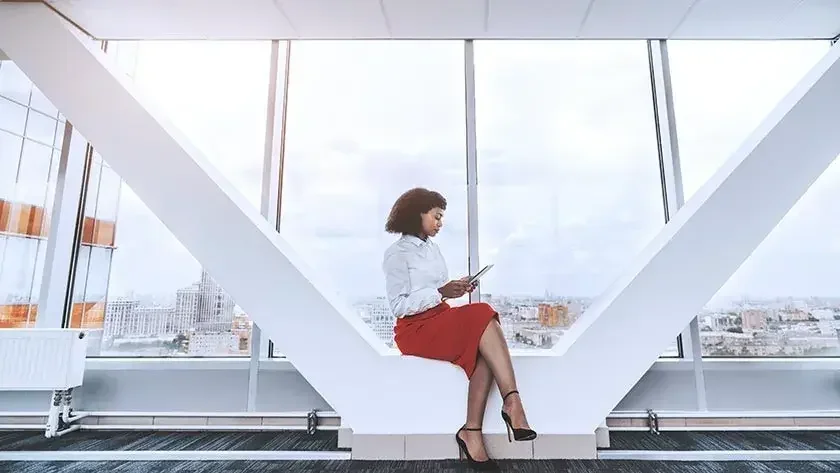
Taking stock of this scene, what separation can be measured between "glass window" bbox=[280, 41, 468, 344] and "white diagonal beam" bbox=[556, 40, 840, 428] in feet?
3.30

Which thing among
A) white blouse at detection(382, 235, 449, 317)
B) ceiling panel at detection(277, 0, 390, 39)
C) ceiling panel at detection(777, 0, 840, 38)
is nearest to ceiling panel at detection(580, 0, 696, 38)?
ceiling panel at detection(777, 0, 840, 38)

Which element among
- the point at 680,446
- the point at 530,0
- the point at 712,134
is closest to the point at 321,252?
the point at 530,0

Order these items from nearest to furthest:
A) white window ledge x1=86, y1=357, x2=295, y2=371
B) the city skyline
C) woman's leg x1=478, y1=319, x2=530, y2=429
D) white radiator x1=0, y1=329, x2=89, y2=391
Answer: woman's leg x1=478, y1=319, x2=530, y2=429, white radiator x1=0, y1=329, x2=89, y2=391, white window ledge x1=86, y1=357, x2=295, y2=371, the city skyline

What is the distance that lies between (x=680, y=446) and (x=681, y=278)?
1.00 meters

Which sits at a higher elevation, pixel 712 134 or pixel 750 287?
pixel 712 134

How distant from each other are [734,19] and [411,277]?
276cm

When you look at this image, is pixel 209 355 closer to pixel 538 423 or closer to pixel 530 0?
pixel 538 423

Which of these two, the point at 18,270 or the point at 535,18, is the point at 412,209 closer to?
the point at 535,18

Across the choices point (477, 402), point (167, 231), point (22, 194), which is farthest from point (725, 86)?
point (22, 194)

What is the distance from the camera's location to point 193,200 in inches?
97.2

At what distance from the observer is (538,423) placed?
2215 millimetres

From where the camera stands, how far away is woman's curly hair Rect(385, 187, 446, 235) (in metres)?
2.36

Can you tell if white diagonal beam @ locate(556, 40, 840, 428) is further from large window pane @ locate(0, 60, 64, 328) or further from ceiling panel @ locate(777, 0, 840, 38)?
large window pane @ locate(0, 60, 64, 328)

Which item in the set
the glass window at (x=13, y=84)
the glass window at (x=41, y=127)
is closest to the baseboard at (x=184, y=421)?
the glass window at (x=41, y=127)
